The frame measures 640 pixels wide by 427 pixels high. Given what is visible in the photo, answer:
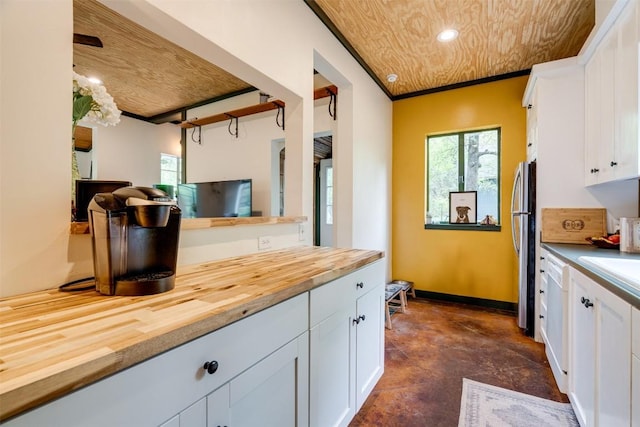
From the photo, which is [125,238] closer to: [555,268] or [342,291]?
[342,291]

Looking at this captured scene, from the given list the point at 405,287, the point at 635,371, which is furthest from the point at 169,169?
the point at 635,371

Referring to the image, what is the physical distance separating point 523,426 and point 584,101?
2.48 meters

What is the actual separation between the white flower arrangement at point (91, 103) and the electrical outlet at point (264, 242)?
3.08 feet

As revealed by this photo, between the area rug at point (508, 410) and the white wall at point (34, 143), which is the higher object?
the white wall at point (34, 143)

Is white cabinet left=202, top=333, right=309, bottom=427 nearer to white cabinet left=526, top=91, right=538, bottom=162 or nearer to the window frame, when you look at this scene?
white cabinet left=526, top=91, right=538, bottom=162

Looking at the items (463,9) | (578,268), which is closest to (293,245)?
(578,268)

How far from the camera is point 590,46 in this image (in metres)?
2.18

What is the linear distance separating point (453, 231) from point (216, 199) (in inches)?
120

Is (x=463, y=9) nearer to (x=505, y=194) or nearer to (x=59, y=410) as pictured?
(x=505, y=194)

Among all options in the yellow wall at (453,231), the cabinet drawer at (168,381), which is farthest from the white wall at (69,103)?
the yellow wall at (453,231)

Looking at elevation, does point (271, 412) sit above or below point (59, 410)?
below

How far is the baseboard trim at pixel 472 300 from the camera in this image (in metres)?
3.38

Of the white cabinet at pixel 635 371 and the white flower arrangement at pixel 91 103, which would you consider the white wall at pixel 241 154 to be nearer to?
the white flower arrangement at pixel 91 103

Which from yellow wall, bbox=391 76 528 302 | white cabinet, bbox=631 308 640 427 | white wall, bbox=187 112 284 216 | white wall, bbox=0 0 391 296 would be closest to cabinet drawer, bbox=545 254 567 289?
white cabinet, bbox=631 308 640 427
